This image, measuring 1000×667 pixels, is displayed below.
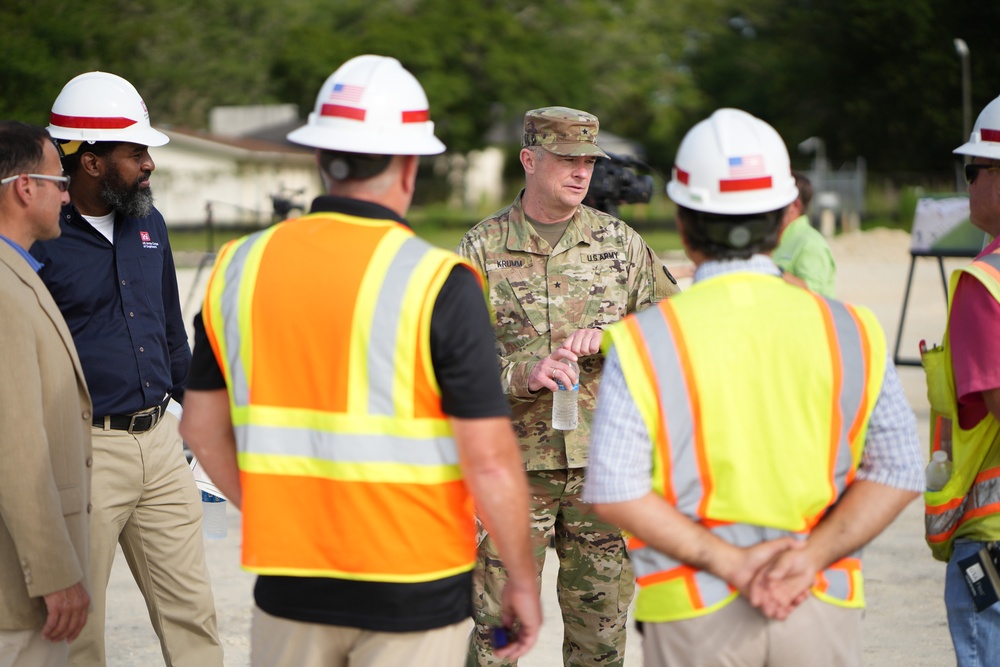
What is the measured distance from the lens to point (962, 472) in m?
3.53

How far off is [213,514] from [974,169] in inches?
130

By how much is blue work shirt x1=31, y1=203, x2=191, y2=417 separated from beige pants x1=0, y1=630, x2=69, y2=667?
45.4 inches

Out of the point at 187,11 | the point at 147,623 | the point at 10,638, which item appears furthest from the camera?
the point at 187,11

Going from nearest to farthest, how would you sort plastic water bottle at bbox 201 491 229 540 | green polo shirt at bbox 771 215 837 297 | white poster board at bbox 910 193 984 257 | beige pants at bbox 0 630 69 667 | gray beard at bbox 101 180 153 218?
1. beige pants at bbox 0 630 69 667
2. gray beard at bbox 101 180 153 218
3. plastic water bottle at bbox 201 491 229 540
4. green polo shirt at bbox 771 215 837 297
5. white poster board at bbox 910 193 984 257

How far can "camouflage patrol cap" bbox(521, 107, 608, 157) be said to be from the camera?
4.91 meters

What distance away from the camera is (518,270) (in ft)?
16.0

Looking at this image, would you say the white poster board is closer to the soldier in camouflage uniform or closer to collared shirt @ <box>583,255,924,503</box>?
the soldier in camouflage uniform

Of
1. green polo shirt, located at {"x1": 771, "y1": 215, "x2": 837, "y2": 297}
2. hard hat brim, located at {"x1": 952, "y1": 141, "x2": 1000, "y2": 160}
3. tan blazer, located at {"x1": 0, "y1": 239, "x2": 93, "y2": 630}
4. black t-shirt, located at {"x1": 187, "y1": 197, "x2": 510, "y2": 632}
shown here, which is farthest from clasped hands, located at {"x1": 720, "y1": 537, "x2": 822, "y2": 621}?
green polo shirt, located at {"x1": 771, "y1": 215, "x2": 837, "y2": 297}

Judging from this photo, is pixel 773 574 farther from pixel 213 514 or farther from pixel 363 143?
pixel 213 514

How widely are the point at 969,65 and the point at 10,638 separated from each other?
5434 cm

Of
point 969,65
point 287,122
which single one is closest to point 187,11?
point 287,122

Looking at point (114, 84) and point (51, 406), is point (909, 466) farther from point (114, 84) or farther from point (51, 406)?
point (114, 84)

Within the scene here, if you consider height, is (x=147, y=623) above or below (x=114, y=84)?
below

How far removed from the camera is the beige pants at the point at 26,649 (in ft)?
11.2
